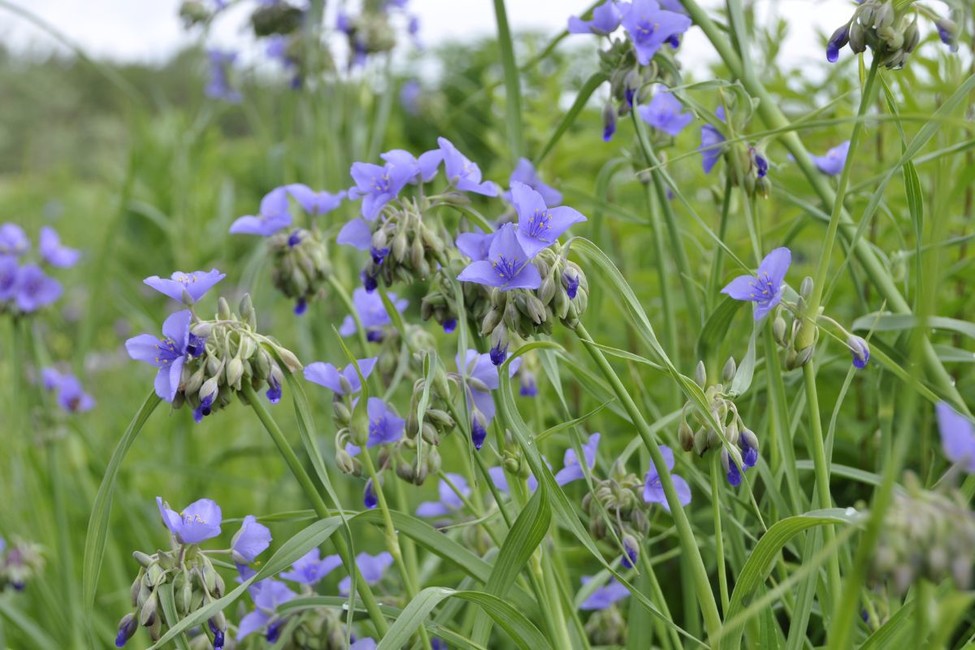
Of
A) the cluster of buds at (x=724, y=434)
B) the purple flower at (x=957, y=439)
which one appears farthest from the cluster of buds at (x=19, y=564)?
the purple flower at (x=957, y=439)

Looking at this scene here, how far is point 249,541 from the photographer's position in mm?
995

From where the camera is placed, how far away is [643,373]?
1848mm

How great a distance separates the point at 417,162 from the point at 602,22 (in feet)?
1.02

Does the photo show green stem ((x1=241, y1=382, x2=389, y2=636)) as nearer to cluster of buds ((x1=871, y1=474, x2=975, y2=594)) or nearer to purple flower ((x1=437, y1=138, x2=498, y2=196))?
purple flower ((x1=437, y1=138, x2=498, y2=196))

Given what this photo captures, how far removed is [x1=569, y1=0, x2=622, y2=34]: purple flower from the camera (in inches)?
44.8

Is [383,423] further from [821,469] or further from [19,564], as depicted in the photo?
[19,564]

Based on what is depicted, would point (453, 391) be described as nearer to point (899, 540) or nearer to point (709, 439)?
point (709, 439)

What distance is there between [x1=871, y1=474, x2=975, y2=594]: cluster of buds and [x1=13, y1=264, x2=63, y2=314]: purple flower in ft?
5.13

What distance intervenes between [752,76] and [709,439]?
0.53 m

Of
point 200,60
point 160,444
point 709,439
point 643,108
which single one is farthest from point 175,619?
point 160,444

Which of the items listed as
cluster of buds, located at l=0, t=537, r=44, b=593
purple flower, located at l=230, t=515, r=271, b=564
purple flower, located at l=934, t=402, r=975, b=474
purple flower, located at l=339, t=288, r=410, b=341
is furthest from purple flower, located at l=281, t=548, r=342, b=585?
purple flower, located at l=934, t=402, r=975, b=474

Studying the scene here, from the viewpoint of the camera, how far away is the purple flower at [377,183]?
3.34 ft

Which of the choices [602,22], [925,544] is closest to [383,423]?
[602,22]

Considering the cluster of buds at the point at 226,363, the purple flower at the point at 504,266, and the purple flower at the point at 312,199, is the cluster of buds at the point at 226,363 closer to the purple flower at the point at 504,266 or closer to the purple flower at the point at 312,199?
the purple flower at the point at 504,266
